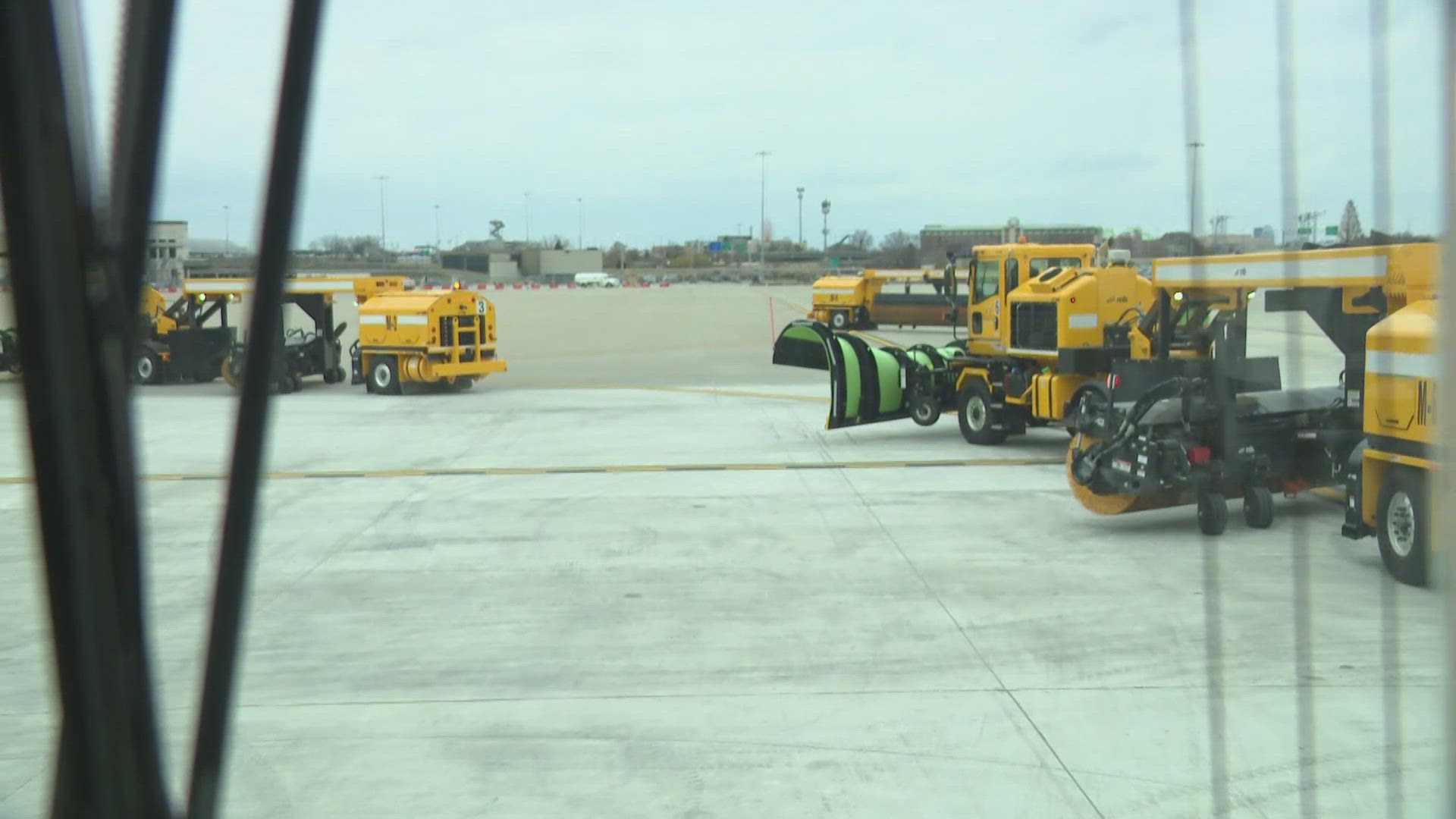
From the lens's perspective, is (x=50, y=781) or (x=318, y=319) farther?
(x=318, y=319)

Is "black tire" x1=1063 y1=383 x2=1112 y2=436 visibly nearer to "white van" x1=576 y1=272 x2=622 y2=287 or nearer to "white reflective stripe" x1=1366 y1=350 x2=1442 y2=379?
"white reflective stripe" x1=1366 y1=350 x2=1442 y2=379

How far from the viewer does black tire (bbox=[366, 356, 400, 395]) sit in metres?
26.1

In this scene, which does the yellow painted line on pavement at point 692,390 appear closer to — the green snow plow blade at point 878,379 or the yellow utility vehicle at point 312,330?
the yellow utility vehicle at point 312,330

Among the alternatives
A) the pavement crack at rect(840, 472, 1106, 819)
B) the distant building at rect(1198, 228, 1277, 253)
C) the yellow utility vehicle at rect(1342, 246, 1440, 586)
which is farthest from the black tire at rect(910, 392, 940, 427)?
the distant building at rect(1198, 228, 1277, 253)

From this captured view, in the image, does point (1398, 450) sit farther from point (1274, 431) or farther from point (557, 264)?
point (557, 264)

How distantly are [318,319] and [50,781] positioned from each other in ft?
85.9

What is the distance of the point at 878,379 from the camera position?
18.2m

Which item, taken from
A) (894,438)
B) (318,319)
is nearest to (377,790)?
(894,438)

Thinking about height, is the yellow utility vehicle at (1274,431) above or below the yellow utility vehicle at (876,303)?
below

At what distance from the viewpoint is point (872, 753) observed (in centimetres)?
652

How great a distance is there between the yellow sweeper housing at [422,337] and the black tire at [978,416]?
11.0 m

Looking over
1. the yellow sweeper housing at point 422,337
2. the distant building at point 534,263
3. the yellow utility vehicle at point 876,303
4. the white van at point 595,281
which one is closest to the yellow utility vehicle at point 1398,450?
the yellow sweeper housing at point 422,337

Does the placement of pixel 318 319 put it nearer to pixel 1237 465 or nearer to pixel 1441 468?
pixel 1237 465

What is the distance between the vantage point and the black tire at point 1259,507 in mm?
11992
